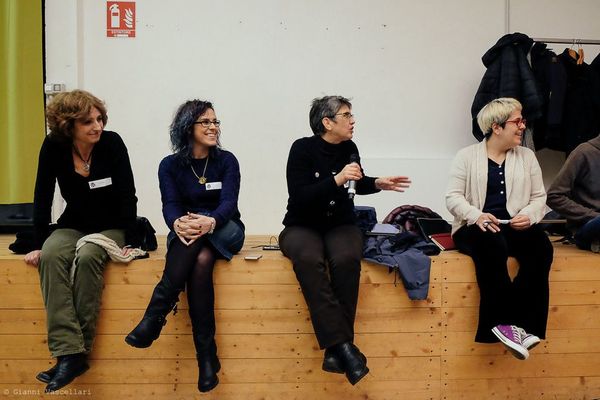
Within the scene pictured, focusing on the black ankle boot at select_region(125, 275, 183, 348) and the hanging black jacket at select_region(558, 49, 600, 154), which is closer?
the black ankle boot at select_region(125, 275, 183, 348)

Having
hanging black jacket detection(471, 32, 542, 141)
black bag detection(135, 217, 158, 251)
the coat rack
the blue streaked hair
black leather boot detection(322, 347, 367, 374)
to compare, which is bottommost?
black leather boot detection(322, 347, 367, 374)

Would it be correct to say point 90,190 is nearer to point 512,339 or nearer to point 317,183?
point 317,183

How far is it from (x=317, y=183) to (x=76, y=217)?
46.3 inches

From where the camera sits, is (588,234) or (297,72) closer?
(588,234)

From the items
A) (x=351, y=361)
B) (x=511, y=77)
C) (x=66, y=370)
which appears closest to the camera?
(x=351, y=361)

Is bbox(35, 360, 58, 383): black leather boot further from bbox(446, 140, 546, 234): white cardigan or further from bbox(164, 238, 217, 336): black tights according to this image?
bbox(446, 140, 546, 234): white cardigan

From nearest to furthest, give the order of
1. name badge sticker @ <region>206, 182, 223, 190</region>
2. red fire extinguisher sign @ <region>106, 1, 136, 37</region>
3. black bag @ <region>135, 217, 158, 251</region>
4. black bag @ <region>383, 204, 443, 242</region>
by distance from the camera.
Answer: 1. name badge sticker @ <region>206, 182, 223, 190</region>
2. black bag @ <region>135, 217, 158, 251</region>
3. black bag @ <region>383, 204, 443, 242</region>
4. red fire extinguisher sign @ <region>106, 1, 136, 37</region>

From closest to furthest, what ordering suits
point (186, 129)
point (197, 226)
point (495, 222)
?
point (197, 226), point (495, 222), point (186, 129)

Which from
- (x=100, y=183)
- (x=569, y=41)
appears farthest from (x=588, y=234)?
(x=100, y=183)

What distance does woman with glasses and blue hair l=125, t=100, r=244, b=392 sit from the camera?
2.39 metres

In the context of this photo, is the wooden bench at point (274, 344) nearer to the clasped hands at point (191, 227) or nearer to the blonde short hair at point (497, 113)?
the clasped hands at point (191, 227)

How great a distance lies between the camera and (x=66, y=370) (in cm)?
236

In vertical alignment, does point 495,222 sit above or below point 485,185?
below

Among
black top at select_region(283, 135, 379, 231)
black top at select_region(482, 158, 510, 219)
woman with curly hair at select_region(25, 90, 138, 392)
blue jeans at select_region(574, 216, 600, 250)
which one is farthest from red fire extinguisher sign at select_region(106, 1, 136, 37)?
blue jeans at select_region(574, 216, 600, 250)
